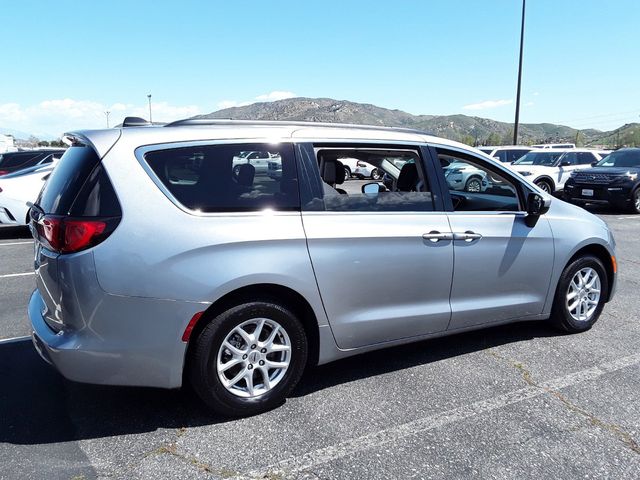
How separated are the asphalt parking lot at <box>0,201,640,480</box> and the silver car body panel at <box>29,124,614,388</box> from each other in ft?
1.12

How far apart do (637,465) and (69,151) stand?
12.2ft

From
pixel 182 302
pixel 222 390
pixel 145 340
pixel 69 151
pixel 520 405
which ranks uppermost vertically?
pixel 69 151

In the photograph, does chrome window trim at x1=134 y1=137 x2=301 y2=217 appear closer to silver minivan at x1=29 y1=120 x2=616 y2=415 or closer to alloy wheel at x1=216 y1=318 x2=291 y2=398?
silver minivan at x1=29 y1=120 x2=616 y2=415

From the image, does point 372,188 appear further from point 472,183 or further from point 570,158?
point 570,158

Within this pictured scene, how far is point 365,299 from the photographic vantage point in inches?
133

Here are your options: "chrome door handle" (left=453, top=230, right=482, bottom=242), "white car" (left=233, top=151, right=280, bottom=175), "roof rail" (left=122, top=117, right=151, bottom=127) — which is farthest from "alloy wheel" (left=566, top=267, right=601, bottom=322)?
"roof rail" (left=122, top=117, right=151, bottom=127)

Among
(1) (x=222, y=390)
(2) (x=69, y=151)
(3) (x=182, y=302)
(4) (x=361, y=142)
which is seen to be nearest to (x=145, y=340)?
Answer: (3) (x=182, y=302)

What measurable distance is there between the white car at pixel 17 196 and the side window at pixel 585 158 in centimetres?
1635

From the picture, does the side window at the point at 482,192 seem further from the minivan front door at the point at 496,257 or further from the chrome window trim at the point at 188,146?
the chrome window trim at the point at 188,146

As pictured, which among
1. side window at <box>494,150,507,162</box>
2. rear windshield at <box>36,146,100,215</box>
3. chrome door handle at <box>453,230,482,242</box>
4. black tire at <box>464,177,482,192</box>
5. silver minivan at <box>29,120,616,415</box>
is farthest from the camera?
side window at <box>494,150,507,162</box>

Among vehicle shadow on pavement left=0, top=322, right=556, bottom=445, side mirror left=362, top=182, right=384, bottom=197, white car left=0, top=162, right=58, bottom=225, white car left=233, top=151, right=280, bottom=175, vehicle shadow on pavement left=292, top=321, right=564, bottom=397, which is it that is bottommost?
vehicle shadow on pavement left=292, top=321, right=564, bottom=397

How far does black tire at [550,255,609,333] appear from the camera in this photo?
14.4 ft

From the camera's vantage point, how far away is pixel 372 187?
13.9 feet

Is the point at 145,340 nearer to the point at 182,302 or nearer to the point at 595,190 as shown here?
the point at 182,302
